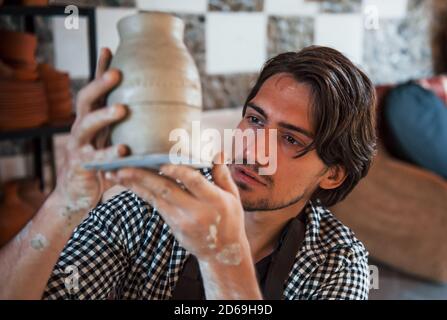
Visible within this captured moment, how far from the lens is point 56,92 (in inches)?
50.1

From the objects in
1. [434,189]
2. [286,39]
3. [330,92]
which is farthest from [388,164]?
[330,92]

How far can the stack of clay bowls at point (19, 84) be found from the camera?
1.18 metres

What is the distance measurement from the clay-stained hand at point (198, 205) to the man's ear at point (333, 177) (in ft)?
0.58

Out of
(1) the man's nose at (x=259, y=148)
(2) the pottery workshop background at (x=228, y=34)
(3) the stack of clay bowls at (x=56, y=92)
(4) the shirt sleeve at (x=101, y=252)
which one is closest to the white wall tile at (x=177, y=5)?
(2) the pottery workshop background at (x=228, y=34)

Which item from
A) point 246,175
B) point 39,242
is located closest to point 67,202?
point 39,242

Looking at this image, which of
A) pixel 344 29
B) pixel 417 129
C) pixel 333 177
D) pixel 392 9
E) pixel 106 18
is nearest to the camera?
pixel 333 177

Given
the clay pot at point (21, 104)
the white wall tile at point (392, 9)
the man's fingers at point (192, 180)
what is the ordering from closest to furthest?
the man's fingers at point (192, 180)
the clay pot at point (21, 104)
the white wall tile at point (392, 9)

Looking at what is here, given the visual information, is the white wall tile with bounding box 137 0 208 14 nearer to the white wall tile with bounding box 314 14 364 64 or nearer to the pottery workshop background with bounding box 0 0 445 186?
the pottery workshop background with bounding box 0 0 445 186

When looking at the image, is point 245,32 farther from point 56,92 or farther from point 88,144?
point 88,144

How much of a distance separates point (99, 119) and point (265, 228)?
273mm

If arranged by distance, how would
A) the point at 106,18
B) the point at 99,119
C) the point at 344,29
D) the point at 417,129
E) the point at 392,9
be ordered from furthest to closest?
the point at 392,9, the point at 417,129, the point at 344,29, the point at 106,18, the point at 99,119

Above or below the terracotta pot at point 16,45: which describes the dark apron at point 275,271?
below

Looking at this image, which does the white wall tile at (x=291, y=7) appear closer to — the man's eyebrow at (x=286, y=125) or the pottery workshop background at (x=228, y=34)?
the pottery workshop background at (x=228, y=34)
